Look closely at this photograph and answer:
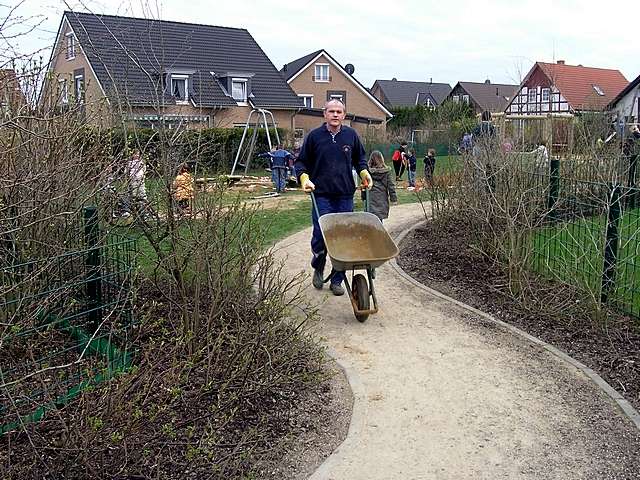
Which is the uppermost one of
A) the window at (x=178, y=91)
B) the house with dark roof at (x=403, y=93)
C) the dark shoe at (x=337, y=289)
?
the house with dark roof at (x=403, y=93)

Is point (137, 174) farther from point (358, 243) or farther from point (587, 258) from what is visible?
point (587, 258)

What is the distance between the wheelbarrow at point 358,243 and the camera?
18.9 feet

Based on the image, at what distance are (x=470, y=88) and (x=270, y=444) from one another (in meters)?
75.1

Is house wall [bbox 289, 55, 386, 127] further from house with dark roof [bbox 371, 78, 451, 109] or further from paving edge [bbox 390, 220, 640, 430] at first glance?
paving edge [bbox 390, 220, 640, 430]

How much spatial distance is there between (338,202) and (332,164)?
37 cm

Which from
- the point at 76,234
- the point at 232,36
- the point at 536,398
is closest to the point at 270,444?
the point at 536,398

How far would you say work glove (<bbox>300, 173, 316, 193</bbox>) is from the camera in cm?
597

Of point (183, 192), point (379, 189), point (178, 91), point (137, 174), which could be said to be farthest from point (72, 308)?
point (379, 189)

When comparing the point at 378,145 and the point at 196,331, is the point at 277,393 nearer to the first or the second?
the point at 196,331

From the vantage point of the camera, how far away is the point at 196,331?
14.2ft

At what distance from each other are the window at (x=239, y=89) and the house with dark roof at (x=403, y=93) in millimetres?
43940

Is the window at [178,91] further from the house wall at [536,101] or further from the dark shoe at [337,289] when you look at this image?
the house wall at [536,101]

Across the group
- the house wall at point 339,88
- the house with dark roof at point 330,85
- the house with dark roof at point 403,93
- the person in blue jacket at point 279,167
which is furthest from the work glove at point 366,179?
the house with dark roof at point 403,93

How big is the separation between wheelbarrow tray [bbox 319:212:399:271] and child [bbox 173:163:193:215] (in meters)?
1.30
